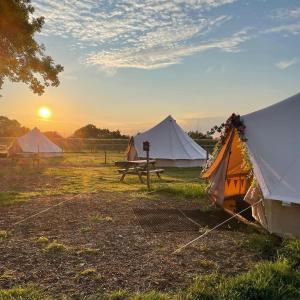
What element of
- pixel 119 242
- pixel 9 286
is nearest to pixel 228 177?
pixel 119 242

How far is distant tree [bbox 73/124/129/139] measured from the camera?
56081 mm

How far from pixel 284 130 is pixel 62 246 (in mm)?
4793

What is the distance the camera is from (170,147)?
931 inches

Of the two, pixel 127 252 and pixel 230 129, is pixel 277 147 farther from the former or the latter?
pixel 127 252

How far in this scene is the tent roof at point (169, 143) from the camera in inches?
919

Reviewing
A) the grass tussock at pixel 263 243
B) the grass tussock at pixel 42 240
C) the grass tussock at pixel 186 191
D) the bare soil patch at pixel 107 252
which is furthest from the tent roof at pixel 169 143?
the grass tussock at pixel 42 240

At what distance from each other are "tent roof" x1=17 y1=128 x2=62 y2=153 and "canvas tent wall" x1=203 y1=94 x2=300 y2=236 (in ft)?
78.2

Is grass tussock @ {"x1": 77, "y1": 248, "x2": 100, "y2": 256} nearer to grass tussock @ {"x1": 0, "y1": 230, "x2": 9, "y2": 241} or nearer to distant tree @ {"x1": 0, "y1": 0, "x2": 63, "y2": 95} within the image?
grass tussock @ {"x1": 0, "y1": 230, "x2": 9, "y2": 241}

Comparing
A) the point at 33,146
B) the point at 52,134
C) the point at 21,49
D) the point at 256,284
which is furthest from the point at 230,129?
the point at 52,134

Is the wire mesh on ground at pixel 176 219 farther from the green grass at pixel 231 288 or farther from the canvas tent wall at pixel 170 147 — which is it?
the canvas tent wall at pixel 170 147

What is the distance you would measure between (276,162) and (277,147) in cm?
43

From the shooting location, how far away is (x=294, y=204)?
6.85m

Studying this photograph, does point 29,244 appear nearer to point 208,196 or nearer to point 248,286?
point 248,286

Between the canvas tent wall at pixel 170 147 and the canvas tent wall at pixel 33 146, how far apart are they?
31.5 ft
